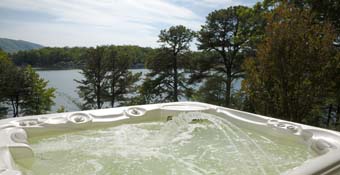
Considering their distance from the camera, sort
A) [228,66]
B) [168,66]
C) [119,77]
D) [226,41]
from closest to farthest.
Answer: [226,41], [228,66], [168,66], [119,77]

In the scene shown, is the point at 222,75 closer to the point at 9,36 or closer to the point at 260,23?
the point at 260,23

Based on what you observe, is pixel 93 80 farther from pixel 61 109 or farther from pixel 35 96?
pixel 35 96

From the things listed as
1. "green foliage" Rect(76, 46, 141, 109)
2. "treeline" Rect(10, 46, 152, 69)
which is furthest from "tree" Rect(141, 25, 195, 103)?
"treeline" Rect(10, 46, 152, 69)

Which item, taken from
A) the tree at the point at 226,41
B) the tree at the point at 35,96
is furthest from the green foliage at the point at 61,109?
the tree at the point at 226,41

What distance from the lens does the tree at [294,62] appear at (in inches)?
157

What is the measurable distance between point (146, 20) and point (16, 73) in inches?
180

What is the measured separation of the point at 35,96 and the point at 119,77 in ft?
12.0

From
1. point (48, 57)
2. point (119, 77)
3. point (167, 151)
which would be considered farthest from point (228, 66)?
point (167, 151)

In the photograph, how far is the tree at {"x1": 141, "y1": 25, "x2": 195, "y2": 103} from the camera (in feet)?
36.4

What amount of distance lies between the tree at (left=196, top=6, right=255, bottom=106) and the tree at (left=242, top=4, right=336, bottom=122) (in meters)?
5.38

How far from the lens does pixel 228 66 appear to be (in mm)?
10492

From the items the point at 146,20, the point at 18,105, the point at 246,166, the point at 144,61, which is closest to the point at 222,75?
the point at 144,61

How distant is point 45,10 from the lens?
6.62 metres

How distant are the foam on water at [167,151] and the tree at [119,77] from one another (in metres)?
7.97
